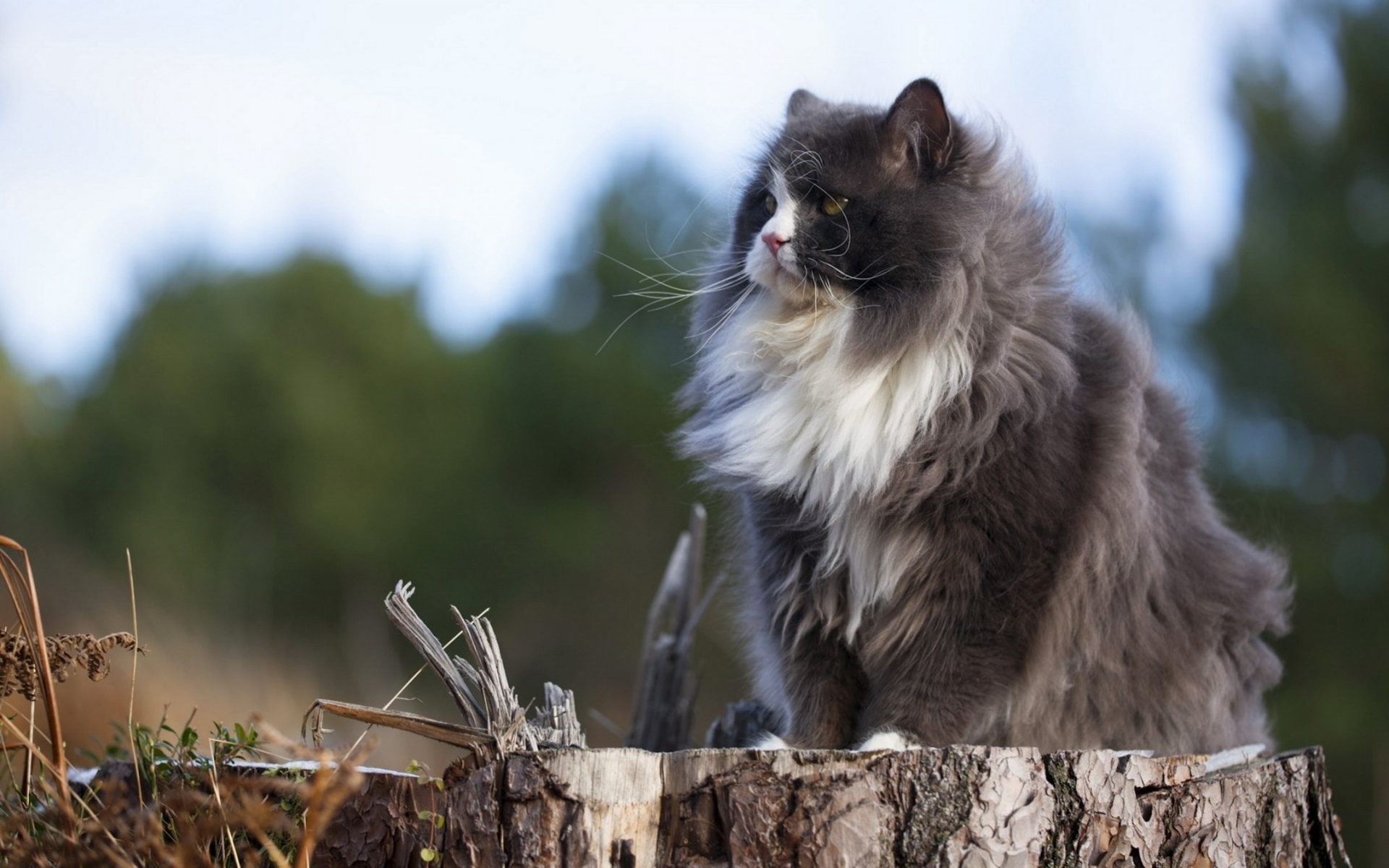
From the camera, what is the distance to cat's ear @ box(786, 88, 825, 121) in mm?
2727

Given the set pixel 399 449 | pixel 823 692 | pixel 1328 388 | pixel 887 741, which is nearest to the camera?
pixel 887 741

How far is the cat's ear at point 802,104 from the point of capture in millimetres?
2727

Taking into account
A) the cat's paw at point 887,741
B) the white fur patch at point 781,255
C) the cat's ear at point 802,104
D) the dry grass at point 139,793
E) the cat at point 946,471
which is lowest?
the dry grass at point 139,793

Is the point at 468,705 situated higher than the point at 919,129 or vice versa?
the point at 919,129

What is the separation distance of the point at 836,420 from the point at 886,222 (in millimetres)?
435

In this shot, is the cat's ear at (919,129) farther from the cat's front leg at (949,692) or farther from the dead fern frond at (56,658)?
the dead fern frond at (56,658)

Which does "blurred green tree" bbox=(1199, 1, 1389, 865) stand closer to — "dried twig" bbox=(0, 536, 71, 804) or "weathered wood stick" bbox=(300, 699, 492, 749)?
"weathered wood stick" bbox=(300, 699, 492, 749)

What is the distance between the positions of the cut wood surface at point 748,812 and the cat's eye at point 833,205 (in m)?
1.15

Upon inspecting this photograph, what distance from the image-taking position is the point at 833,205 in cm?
234

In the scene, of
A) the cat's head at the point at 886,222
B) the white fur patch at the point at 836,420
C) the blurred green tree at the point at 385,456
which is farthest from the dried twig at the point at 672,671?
the blurred green tree at the point at 385,456

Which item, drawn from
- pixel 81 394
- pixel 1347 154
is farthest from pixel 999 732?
pixel 81 394

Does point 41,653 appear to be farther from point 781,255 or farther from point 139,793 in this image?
point 781,255

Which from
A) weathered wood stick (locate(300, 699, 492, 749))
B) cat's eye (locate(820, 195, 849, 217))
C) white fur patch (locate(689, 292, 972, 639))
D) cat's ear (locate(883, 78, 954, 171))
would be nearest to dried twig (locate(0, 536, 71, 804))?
weathered wood stick (locate(300, 699, 492, 749))

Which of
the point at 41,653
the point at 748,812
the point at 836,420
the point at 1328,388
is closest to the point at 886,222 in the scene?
the point at 836,420
